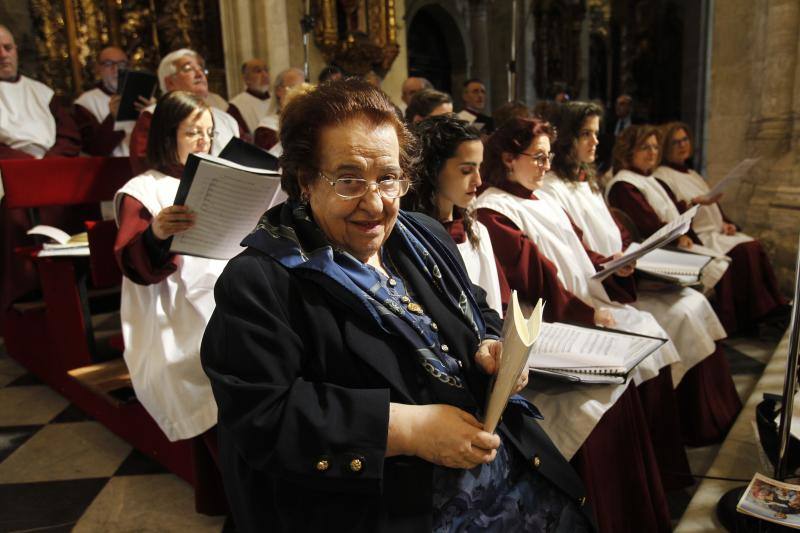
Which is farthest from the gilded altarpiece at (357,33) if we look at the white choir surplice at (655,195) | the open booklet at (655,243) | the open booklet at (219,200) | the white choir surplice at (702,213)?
the open booklet at (655,243)

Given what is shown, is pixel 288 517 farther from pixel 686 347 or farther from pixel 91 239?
pixel 686 347

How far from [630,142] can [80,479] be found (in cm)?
384

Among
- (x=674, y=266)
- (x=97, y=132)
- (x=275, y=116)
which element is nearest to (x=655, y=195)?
(x=674, y=266)

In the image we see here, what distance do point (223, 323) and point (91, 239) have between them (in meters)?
1.77

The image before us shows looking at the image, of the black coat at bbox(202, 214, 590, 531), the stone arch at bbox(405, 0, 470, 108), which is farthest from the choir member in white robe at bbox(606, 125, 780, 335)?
the stone arch at bbox(405, 0, 470, 108)

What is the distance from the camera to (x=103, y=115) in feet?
19.0

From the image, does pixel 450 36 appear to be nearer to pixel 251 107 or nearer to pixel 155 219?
pixel 251 107

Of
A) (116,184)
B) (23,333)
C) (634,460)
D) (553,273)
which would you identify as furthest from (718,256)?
(23,333)

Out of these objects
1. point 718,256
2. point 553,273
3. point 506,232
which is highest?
point 506,232

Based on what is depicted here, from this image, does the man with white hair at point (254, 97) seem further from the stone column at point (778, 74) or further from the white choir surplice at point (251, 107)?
the stone column at point (778, 74)

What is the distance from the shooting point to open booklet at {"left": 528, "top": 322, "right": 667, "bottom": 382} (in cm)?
184

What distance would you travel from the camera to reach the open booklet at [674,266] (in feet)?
9.59

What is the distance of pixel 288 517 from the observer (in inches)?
48.2

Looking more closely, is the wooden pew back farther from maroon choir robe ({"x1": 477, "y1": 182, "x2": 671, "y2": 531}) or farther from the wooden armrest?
maroon choir robe ({"x1": 477, "y1": 182, "x2": 671, "y2": 531})
